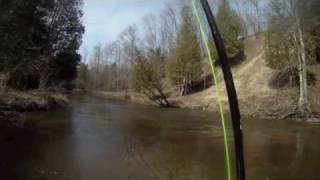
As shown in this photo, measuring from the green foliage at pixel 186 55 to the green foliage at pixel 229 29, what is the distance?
4.05m

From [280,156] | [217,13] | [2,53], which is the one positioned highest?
[217,13]

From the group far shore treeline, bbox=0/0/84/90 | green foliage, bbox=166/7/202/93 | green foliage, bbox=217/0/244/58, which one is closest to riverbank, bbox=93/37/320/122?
green foliage, bbox=217/0/244/58

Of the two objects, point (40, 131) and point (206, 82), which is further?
point (206, 82)

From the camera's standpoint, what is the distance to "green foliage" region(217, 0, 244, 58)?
197 ft

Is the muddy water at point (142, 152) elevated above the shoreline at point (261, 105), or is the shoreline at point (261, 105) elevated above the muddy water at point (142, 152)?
the shoreline at point (261, 105)

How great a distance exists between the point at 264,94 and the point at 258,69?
30.1ft

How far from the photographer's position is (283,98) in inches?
1698

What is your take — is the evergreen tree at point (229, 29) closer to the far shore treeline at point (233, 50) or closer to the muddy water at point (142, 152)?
the far shore treeline at point (233, 50)

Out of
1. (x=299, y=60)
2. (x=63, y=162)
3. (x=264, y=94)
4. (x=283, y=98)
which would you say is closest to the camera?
(x=63, y=162)

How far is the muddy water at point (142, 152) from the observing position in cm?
1414

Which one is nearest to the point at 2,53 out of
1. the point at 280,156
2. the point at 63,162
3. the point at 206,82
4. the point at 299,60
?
the point at 63,162

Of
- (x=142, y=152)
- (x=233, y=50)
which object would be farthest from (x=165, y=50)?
(x=142, y=152)

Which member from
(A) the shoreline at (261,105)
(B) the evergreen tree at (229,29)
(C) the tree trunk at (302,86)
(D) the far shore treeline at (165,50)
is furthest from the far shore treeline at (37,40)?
(C) the tree trunk at (302,86)

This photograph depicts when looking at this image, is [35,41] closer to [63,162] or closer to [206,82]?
[63,162]
